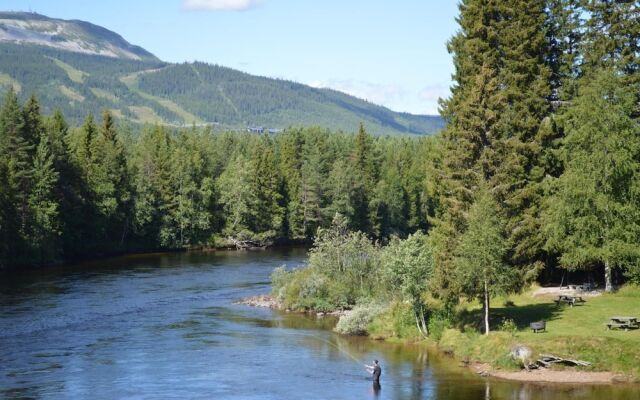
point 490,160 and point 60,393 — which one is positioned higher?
point 490,160

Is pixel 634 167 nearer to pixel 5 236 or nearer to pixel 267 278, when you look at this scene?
pixel 267 278

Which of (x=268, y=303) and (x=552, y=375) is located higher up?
(x=268, y=303)

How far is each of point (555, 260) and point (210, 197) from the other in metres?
81.3

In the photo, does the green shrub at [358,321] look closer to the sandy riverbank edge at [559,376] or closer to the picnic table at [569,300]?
the picnic table at [569,300]

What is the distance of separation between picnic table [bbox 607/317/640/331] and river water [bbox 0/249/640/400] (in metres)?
6.18

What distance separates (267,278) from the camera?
91312 millimetres

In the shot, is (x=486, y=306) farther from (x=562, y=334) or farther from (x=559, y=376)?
(x=559, y=376)

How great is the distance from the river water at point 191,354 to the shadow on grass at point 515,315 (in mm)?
4080

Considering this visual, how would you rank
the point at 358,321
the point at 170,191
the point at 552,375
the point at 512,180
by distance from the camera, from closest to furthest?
the point at 552,375, the point at 512,180, the point at 358,321, the point at 170,191

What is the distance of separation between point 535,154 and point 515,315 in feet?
45.4

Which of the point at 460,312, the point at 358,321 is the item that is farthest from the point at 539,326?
the point at 358,321

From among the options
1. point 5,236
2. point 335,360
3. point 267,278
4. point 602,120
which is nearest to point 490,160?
point 602,120

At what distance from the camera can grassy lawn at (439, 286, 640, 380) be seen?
44719 mm

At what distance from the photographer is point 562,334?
47062mm
